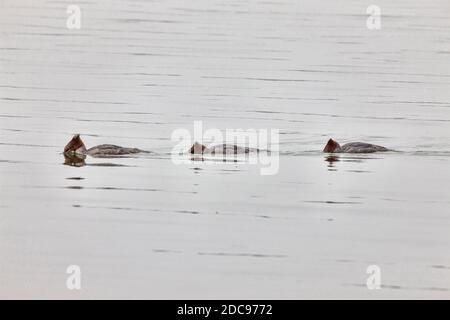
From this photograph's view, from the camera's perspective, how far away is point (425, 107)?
80.4 ft

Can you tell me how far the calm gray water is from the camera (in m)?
13.1

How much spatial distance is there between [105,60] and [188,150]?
11.8 meters

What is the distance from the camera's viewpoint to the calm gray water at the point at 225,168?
13.1 m

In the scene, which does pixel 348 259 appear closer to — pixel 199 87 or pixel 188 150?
pixel 188 150

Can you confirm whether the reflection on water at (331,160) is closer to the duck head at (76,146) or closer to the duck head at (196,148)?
the duck head at (196,148)
